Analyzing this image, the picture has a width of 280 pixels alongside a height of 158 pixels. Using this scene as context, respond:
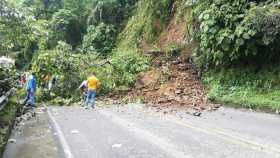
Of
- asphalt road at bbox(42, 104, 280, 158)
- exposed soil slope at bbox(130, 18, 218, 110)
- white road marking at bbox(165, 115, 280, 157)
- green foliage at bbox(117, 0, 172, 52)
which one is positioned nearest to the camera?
white road marking at bbox(165, 115, 280, 157)

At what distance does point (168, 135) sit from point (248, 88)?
24.0ft

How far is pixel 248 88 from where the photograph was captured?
55.9 ft

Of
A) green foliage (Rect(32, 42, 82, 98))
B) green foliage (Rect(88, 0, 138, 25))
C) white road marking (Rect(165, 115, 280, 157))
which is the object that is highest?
green foliage (Rect(88, 0, 138, 25))

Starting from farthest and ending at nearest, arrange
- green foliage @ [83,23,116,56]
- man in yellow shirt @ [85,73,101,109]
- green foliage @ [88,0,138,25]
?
green foliage @ [88,0,138,25]
green foliage @ [83,23,116,56]
man in yellow shirt @ [85,73,101,109]

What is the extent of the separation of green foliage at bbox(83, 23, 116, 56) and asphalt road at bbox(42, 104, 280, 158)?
18655mm

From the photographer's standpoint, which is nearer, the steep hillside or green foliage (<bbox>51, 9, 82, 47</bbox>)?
the steep hillside

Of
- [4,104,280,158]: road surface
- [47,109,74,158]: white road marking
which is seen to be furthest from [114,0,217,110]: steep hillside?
[47,109,74,158]: white road marking

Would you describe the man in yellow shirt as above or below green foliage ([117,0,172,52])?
below

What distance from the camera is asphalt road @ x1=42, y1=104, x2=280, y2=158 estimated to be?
8.64 meters

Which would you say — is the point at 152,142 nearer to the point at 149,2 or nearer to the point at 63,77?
the point at 63,77

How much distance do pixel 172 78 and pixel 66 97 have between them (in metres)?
5.69

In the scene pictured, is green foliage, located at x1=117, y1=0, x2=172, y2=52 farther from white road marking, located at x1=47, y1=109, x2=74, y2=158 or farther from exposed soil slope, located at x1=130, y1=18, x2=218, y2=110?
white road marking, located at x1=47, y1=109, x2=74, y2=158

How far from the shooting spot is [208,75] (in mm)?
20578

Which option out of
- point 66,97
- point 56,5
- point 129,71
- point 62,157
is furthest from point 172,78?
point 56,5
